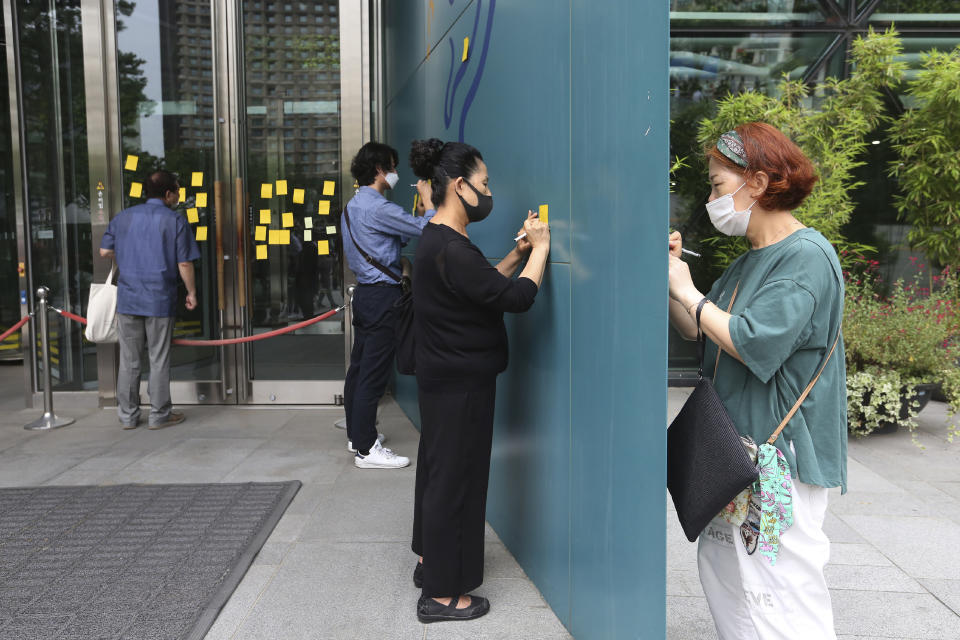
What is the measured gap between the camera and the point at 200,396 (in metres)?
6.40

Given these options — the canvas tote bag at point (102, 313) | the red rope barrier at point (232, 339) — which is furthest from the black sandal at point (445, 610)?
the canvas tote bag at point (102, 313)

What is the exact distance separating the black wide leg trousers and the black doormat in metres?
0.84

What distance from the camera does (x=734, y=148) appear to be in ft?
6.28

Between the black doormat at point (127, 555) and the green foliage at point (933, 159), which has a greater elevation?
the green foliage at point (933, 159)

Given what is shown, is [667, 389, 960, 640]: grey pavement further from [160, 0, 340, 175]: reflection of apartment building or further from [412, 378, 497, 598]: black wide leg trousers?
[160, 0, 340, 175]: reflection of apartment building

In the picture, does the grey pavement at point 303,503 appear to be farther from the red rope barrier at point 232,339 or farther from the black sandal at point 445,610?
the red rope barrier at point 232,339

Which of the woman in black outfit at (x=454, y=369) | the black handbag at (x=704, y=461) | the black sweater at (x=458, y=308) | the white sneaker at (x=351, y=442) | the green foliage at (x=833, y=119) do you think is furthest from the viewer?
the green foliage at (x=833, y=119)

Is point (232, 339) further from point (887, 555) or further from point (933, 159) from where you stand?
point (933, 159)

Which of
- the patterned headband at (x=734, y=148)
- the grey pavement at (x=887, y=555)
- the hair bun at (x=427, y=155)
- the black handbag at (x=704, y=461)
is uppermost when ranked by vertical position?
the hair bun at (x=427, y=155)

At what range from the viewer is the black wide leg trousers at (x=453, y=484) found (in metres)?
2.69

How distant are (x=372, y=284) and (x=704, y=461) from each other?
298 cm

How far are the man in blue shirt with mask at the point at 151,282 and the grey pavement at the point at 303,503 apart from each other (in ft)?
1.00

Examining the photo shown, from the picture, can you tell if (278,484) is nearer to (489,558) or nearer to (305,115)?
(489,558)

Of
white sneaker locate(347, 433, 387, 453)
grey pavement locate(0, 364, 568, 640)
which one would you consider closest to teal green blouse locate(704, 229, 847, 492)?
grey pavement locate(0, 364, 568, 640)
